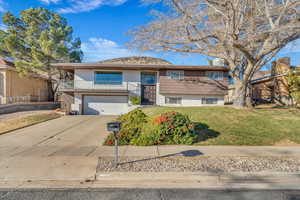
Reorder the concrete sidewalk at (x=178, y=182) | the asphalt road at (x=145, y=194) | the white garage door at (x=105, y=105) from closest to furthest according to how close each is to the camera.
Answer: the asphalt road at (x=145, y=194)
the concrete sidewalk at (x=178, y=182)
the white garage door at (x=105, y=105)

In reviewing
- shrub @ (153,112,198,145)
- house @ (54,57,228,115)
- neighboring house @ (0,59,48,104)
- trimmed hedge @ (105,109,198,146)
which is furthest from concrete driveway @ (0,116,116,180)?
neighboring house @ (0,59,48,104)

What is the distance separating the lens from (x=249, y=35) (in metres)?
8.56

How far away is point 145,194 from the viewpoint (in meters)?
2.95

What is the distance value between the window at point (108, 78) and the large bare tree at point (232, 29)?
465 centimetres

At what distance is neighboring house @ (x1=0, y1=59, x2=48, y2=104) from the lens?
1509cm

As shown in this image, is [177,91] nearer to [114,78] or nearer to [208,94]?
[208,94]

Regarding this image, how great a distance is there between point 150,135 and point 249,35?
819 cm

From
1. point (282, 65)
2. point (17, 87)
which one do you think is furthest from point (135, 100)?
point (282, 65)

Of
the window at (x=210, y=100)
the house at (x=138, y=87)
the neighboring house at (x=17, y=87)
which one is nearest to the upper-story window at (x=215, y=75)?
the house at (x=138, y=87)

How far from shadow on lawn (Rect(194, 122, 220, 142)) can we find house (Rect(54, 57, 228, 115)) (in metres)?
7.09

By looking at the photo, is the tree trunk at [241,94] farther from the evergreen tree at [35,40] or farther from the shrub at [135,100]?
the evergreen tree at [35,40]

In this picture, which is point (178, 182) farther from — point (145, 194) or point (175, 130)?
point (175, 130)

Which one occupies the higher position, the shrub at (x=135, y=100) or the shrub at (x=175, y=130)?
the shrub at (x=135, y=100)

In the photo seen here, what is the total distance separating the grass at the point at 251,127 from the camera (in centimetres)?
616
